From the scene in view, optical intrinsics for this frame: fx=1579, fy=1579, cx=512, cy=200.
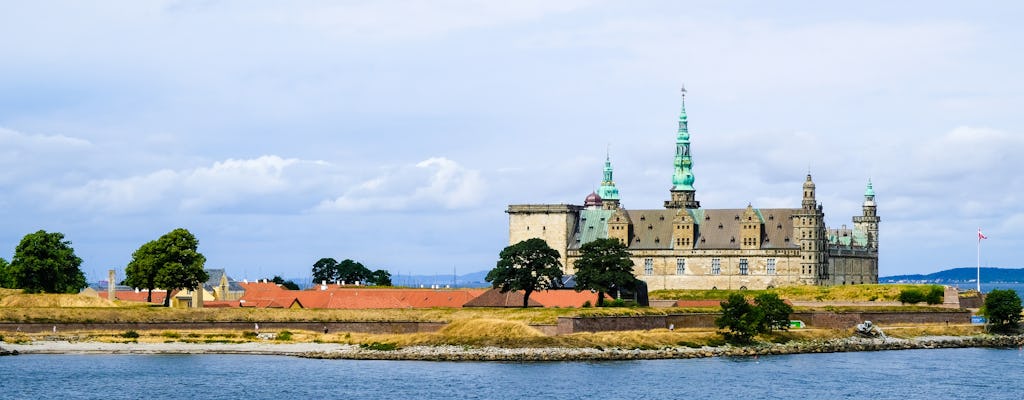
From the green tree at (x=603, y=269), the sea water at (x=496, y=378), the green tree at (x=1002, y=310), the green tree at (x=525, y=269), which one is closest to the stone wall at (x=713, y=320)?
the green tree at (x=1002, y=310)

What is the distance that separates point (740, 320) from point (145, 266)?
41.0 meters

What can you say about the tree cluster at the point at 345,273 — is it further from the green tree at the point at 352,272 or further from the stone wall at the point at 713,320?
the stone wall at the point at 713,320

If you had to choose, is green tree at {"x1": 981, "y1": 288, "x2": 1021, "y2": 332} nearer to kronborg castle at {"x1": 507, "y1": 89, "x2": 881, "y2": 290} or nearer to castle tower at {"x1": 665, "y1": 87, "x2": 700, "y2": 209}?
kronborg castle at {"x1": 507, "y1": 89, "x2": 881, "y2": 290}

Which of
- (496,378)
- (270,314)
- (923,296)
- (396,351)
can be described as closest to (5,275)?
(270,314)

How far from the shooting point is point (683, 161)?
6944 inches

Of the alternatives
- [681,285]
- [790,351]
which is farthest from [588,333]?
[681,285]

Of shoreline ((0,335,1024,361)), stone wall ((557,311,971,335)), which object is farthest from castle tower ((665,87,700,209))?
shoreline ((0,335,1024,361))

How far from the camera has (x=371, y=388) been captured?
262 ft

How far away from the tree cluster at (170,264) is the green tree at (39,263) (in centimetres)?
612

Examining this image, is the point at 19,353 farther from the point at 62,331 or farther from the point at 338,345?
the point at 338,345

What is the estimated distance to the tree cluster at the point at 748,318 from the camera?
10275cm

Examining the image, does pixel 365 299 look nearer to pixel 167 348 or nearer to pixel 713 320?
pixel 167 348

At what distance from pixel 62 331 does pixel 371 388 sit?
101 ft

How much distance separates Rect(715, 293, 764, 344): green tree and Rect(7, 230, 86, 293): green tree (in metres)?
47.7
